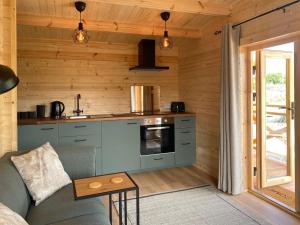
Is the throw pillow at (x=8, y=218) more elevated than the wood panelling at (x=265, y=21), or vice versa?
the wood panelling at (x=265, y=21)

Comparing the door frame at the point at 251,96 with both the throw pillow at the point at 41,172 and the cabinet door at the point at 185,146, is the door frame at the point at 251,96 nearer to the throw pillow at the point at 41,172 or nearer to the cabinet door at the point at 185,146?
the cabinet door at the point at 185,146

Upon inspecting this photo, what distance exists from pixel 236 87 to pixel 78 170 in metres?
2.10

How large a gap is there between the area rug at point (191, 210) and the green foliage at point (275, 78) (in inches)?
63.8

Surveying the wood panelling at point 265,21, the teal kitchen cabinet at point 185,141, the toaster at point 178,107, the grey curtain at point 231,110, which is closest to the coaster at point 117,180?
the grey curtain at point 231,110

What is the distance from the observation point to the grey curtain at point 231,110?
2.95 meters

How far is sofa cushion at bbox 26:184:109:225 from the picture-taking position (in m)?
1.69

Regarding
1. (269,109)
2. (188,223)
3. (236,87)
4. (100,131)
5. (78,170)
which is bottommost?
(188,223)

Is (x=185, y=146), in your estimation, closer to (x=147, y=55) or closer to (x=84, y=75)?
(x=147, y=55)

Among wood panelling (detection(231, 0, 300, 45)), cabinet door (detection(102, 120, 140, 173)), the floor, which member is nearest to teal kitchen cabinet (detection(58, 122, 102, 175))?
cabinet door (detection(102, 120, 140, 173))

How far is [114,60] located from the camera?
14.4 feet

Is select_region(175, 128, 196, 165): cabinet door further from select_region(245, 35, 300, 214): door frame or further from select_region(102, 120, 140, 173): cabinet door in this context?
select_region(245, 35, 300, 214): door frame

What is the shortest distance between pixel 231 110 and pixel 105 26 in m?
2.17

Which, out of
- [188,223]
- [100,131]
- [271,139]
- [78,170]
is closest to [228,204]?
[188,223]

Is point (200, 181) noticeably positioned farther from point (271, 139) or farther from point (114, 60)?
point (114, 60)
